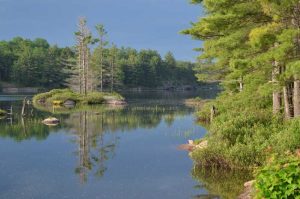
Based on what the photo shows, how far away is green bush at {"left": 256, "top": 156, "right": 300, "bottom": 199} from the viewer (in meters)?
9.59

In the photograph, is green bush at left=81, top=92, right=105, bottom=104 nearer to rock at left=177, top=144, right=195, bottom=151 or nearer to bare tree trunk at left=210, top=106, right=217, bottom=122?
bare tree trunk at left=210, top=106, right=217, bottom=122

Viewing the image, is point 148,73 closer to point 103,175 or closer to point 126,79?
point 126,79

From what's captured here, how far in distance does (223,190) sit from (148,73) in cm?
14853

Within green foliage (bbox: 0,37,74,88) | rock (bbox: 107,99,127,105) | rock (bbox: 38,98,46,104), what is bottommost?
rock (bbox: 107,99,127,105)

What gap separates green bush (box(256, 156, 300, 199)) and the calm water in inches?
214

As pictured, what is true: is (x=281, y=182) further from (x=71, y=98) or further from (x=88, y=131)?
(x=71, y=98)

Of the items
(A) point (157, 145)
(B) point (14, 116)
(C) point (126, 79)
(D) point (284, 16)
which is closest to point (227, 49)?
Result: (D) point (284, 16)

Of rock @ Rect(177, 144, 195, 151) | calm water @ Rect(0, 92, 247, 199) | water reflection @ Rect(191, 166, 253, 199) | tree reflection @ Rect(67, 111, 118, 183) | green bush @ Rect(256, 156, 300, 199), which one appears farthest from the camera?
rock @ Rect(177, 144, 195, 151)

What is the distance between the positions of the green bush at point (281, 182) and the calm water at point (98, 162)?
5.44 meters

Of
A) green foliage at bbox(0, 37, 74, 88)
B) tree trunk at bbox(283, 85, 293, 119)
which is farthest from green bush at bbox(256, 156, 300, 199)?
green foliage at bbox(0, 37, 74, 88)

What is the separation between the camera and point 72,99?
223 feet

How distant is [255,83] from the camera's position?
2206 cm

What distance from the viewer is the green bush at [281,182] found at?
959 cm

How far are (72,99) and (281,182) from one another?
59976mm
